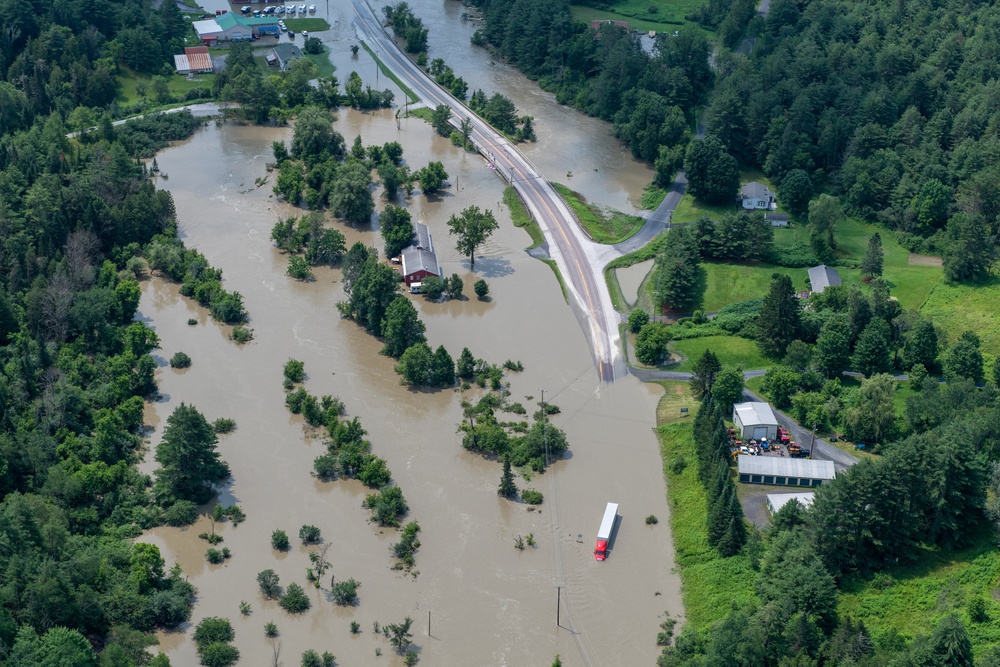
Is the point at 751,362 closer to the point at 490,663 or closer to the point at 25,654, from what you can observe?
the point at 490,663

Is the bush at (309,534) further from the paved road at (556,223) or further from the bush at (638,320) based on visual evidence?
the bush at (638,320)

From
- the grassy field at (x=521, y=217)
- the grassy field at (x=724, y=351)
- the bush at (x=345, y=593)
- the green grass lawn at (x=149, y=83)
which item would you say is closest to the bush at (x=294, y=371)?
the bush at (x=345, y=593)

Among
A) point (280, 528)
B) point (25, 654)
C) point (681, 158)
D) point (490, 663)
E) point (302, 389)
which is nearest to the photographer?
point (25, 654)

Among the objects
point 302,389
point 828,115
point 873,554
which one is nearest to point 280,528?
point 302,389

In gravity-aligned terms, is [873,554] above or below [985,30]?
below

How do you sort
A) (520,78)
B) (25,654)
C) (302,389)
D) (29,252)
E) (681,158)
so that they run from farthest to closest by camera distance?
(520,78)
(681,158)
(29,252)
(302,389)
(25,654)

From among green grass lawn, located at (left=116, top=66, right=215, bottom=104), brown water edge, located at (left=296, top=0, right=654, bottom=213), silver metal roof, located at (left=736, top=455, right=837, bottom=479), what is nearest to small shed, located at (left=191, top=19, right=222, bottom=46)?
green grass lawn, located at (left=116, top=66, right=215, bottom=104)
